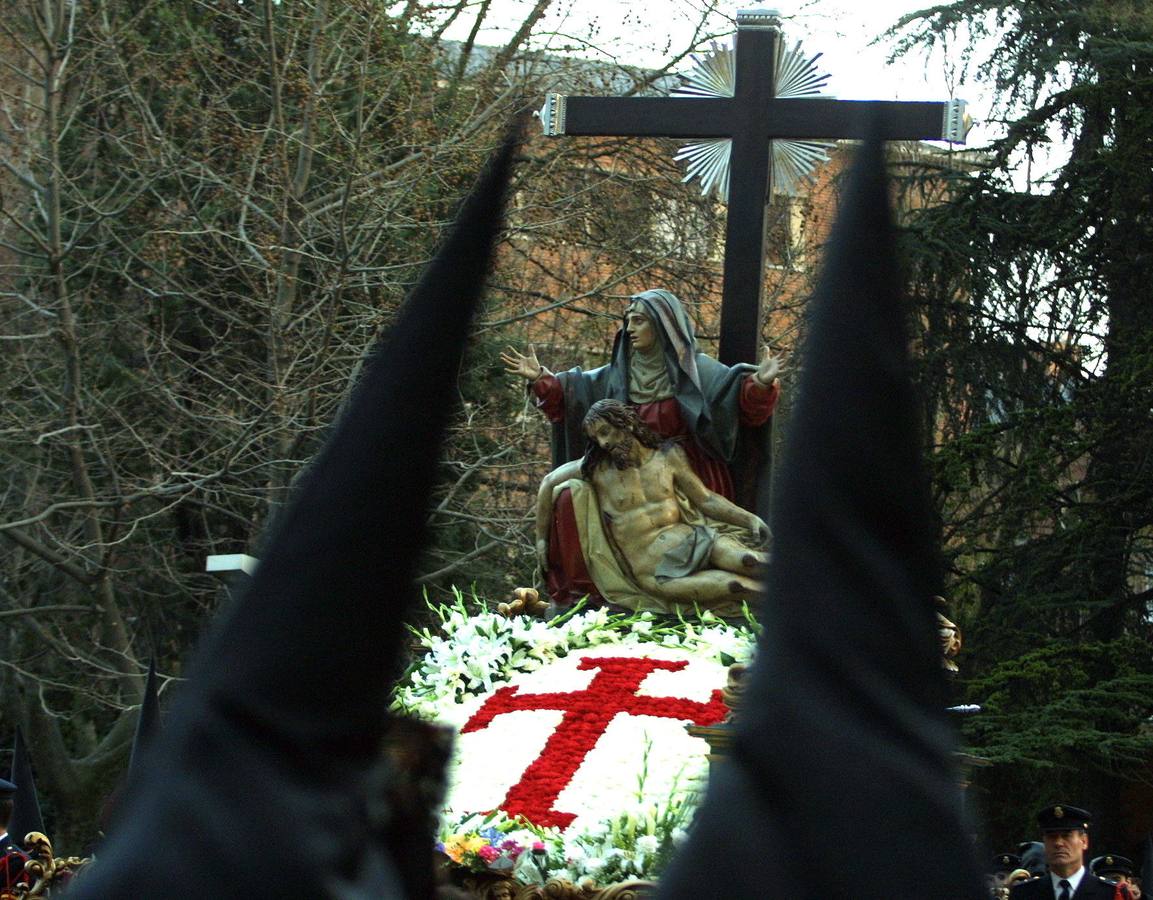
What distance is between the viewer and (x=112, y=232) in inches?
635

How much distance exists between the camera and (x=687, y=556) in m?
8.90

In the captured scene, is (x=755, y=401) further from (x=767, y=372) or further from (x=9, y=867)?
(x=9, y=867)

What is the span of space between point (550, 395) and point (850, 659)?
27.0 ft

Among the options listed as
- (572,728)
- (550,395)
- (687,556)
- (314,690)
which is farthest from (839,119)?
(314,690)

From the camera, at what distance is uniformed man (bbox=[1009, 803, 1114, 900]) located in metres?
7.51

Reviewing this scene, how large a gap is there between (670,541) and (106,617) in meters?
8.22

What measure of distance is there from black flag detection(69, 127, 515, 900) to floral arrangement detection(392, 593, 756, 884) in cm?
395

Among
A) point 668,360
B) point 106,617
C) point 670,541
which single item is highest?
point 668,360

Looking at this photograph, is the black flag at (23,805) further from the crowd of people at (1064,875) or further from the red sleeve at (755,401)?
the crowd of people at (1064,875)

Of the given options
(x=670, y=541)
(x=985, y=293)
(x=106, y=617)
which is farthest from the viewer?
(x=985, y=293)

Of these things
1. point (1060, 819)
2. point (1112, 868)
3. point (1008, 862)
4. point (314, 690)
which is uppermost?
point (314, 690)

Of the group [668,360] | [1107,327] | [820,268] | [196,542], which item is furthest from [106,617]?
[820,268]

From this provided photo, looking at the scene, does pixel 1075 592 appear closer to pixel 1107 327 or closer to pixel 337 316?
pixel 1107 327

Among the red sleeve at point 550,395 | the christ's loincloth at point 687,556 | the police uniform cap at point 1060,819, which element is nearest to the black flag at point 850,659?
the police uniform cap at point 1060,819
